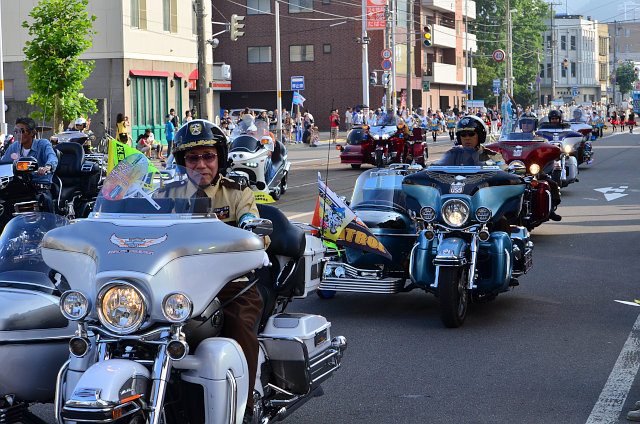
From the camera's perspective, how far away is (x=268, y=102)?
72.1 m

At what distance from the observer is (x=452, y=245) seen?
8.62 meters

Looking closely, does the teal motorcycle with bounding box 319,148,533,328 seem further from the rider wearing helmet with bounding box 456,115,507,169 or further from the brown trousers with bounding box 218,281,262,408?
the brown trousers with bounding box 218,281,262,408

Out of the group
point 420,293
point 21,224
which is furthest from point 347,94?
point 21,224

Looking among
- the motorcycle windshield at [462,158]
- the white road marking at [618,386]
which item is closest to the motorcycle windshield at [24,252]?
the white road marking at [618,386]

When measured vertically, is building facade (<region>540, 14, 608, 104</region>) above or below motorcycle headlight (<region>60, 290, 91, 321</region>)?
above

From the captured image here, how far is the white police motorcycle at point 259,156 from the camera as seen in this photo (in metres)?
20.5

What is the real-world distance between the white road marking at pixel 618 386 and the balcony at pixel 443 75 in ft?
246

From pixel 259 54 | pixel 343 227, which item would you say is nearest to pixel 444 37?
pixel 259 54

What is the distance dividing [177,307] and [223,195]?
125cm

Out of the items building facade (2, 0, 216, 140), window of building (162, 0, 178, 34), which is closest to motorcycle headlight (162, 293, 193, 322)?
building facade (2, 0, 216, 140)

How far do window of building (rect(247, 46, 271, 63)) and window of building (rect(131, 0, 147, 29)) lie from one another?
30.5 m

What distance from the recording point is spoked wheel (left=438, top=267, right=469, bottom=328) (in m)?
8.44

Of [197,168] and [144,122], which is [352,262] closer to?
[197,168]

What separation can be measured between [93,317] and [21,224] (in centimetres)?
157
